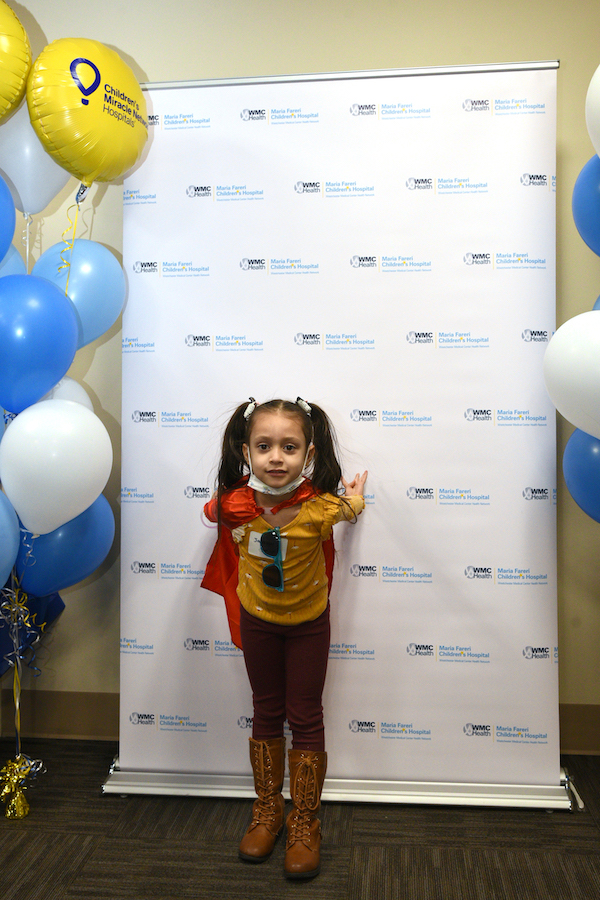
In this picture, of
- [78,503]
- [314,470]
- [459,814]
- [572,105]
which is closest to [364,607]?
[314,470]

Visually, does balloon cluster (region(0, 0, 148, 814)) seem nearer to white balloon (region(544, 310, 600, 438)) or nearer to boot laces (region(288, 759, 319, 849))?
boot laces (region(288, 759, 319, 849))

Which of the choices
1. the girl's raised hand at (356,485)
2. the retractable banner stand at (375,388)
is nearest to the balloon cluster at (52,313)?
the retractable banner stand at (375,388)

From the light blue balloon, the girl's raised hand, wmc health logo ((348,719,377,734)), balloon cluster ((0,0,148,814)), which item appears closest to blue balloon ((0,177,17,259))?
balloon cluster ((0,0,148,814))

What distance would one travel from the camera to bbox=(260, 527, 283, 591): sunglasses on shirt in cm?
187

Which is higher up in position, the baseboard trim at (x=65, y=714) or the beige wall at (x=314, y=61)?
the beige wall at (x=314, y=61)

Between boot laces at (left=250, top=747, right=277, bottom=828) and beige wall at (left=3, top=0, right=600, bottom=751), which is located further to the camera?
beige wall at (left=3, top=0, right=600, bottom=751)

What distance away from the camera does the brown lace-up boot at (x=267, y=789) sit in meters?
1.94

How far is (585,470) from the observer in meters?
1.87

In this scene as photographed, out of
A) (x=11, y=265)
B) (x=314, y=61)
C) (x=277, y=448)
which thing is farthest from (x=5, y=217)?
(x=314, y=61)

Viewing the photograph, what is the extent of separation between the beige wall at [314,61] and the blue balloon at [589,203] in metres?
0.56

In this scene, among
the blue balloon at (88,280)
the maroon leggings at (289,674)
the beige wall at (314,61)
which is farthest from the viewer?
the beige wall at (314,61)

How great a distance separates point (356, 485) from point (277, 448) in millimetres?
407

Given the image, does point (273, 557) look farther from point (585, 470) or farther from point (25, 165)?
point (25, 165)

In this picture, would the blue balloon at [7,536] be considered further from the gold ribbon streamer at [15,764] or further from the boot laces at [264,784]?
the boot laces at [264,784]
